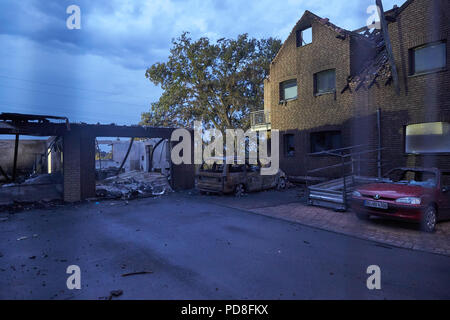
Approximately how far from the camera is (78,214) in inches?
372

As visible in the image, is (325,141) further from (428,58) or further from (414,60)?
(428,58)

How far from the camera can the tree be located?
23703mm

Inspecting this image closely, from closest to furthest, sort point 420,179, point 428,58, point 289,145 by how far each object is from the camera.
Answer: point 420,179 < point 428,58 < point 289,145

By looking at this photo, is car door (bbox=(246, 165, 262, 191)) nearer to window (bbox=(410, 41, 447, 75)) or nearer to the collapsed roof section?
the collapsed roof section

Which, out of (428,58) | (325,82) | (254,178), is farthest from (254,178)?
(428,58)

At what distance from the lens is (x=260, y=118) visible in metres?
21.4

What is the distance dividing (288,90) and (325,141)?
4174mm

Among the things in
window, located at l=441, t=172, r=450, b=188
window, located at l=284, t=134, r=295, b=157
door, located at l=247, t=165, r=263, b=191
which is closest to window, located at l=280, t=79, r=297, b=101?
window, located at l=284, t=134, r=295, b=157

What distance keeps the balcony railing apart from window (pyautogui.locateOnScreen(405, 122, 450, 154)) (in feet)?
29.4

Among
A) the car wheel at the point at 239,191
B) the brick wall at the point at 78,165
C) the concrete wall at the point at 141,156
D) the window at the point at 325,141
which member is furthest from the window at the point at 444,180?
the concrete wall at the point at 141,156

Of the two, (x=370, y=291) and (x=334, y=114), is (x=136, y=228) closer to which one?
(x=370, y=291)

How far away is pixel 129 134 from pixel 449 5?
1353cm

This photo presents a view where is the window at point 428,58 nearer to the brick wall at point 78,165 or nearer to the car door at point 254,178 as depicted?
the car door at point 254,178

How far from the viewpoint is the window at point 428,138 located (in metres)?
11.2
